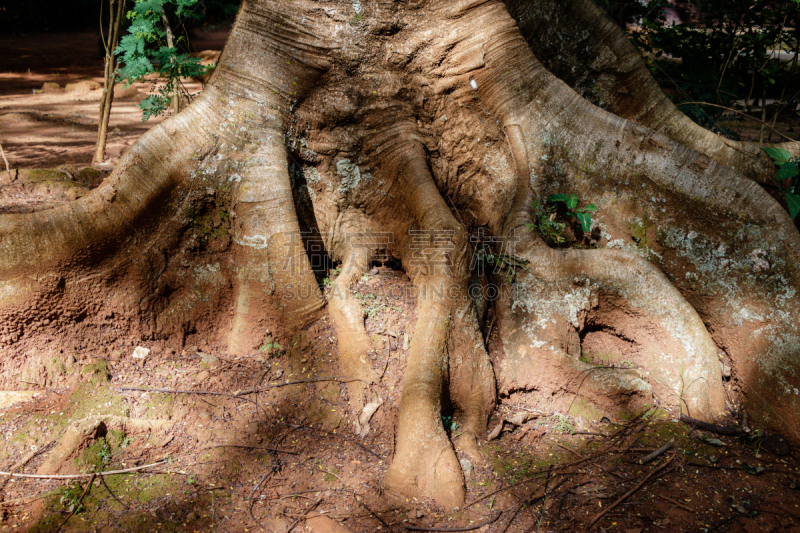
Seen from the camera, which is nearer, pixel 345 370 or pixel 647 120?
pixel 345 370

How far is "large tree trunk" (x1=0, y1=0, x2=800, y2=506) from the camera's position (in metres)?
3.06

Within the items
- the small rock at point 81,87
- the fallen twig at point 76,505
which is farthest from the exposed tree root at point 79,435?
the small rock at point 81,87

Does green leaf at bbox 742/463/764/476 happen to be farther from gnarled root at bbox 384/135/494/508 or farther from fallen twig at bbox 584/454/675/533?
gnarled root at bbox 384/135/494/508

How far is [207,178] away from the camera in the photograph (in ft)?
10.6

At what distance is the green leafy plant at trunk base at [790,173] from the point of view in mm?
3375

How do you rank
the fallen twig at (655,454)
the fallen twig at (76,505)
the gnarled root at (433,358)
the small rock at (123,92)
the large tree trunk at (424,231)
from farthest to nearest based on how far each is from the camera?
the small rock at (123,92), the large tree trunk at (424,231), the fallen twig at (655,454), the gnarled root at (433,358), the fallen twig at (76,505)

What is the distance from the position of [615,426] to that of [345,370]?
173 cm

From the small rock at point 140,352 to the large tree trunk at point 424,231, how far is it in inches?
4.2

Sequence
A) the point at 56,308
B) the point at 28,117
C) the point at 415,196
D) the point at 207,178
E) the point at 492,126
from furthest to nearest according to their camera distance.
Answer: the point at 28,117
the point at 492,126
the point at 415,196
the point at 207,178
the point at 56,308

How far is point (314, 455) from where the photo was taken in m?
2.75

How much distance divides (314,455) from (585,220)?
7.88 ft

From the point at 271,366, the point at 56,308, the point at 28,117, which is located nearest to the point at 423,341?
the point at 271,366

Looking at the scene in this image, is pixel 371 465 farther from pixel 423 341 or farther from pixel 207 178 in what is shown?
pixel 207 178

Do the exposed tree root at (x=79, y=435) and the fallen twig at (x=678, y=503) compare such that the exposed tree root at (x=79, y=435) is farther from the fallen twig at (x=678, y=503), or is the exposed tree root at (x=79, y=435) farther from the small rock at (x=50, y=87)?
the small rock at (x=50, y=87)
